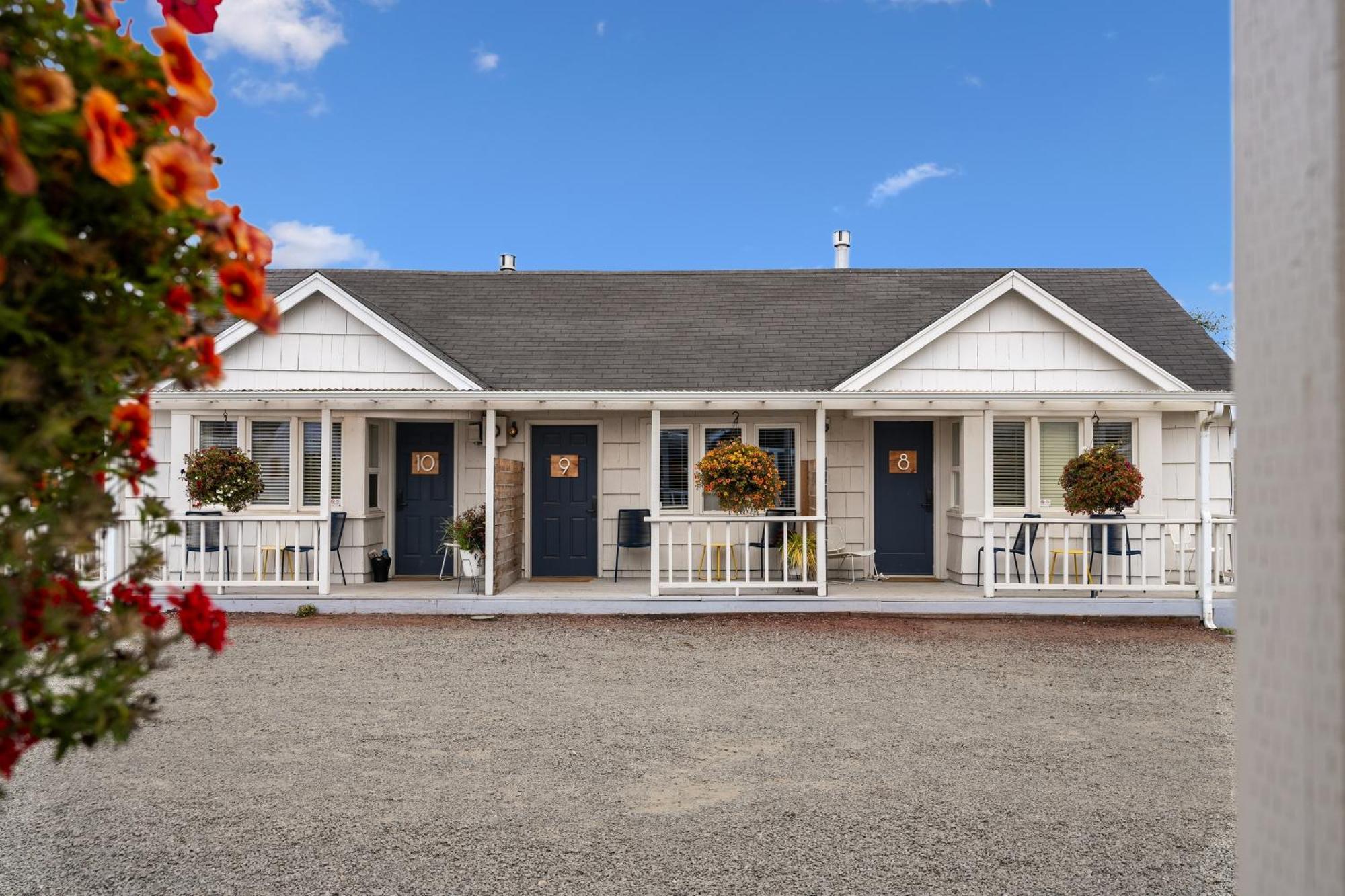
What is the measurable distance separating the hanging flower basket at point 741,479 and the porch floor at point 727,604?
1.21m

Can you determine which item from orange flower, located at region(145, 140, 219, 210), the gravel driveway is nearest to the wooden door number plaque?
the gravel driveway

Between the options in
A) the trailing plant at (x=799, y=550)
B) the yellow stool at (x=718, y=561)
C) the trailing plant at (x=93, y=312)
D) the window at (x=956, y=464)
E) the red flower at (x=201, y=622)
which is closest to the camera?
the trailing plant at (x=93, y=312)

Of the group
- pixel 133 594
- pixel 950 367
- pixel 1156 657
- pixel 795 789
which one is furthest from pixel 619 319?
pixel 133 594

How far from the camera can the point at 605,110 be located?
32.5m

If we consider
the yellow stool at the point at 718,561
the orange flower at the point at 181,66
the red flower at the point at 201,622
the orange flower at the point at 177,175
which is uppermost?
the orange flower at the point at 181,66

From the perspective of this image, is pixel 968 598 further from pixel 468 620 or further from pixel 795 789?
pixel 795 789

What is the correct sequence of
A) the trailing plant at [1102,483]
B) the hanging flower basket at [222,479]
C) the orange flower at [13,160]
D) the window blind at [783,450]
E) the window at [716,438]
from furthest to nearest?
the window blind at [783,450]
the window at [716,438]
the hanging flower basket at [222,479]
the trailing plant at [1102,483]
the orange flower at [13,160]

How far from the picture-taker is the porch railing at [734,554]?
37.4 ft

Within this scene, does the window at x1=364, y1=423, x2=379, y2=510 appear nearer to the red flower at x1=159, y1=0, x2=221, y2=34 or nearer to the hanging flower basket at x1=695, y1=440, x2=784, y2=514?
the hanging flower basket at x1=695, y1=440, x2=784, y2=514

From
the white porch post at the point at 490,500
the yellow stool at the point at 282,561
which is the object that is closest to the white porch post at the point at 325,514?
the yellow stool at the point at 282,561

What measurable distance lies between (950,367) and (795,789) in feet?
26.8

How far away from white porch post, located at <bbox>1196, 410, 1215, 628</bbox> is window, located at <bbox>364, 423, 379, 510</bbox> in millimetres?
10544

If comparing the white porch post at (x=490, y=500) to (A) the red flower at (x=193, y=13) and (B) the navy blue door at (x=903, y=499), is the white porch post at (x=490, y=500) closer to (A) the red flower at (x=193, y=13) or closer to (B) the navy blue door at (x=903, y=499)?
(B) the navy blue door at (x=903, y=499)

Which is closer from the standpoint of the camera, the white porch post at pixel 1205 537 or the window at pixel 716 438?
the white porch post at pixel 1205 537
